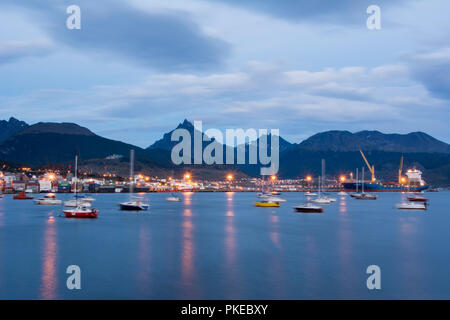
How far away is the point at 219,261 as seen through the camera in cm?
4106

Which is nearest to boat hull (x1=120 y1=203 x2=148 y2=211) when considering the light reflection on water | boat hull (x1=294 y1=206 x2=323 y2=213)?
boat hull (x1=294 y1=206 x2=323 y2=213)

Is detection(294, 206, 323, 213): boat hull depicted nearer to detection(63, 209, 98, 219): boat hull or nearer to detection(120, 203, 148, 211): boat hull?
detection(120, 203, 148, 211): boat hull

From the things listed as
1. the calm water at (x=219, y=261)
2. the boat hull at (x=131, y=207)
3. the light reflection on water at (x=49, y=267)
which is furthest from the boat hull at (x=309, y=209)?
the light reflection on water at (x=49, y=267)

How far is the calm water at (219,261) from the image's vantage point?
99.1 feet

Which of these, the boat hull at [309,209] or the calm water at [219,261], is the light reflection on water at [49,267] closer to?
the calm water at [219,261]

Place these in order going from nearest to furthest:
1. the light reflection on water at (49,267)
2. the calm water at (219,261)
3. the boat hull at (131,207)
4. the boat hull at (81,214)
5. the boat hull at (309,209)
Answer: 1. the light reflection on water at (49,267)
2. the calm water at (219,261)
3. the boat hull at (81,214)
4. the boat hull at (131,207)
5. the boat hull at (309,209)

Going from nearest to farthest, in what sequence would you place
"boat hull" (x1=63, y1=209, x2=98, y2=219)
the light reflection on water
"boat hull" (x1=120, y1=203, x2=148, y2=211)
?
1. the light reflection on water
2. "boat hull" (x1=63, y1=209, x2=98, y2=219)
3. "boat hull" (x1=120, y1=203, x2=148, y2=211)

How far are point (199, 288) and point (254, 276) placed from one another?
5.69 m

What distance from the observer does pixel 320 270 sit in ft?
122

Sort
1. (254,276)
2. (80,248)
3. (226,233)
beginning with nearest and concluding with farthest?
(254,276)
(80,248)
(226,233)

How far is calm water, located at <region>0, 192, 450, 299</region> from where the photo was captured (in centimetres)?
3020

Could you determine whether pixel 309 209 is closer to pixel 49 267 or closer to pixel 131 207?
pixel 131 207
